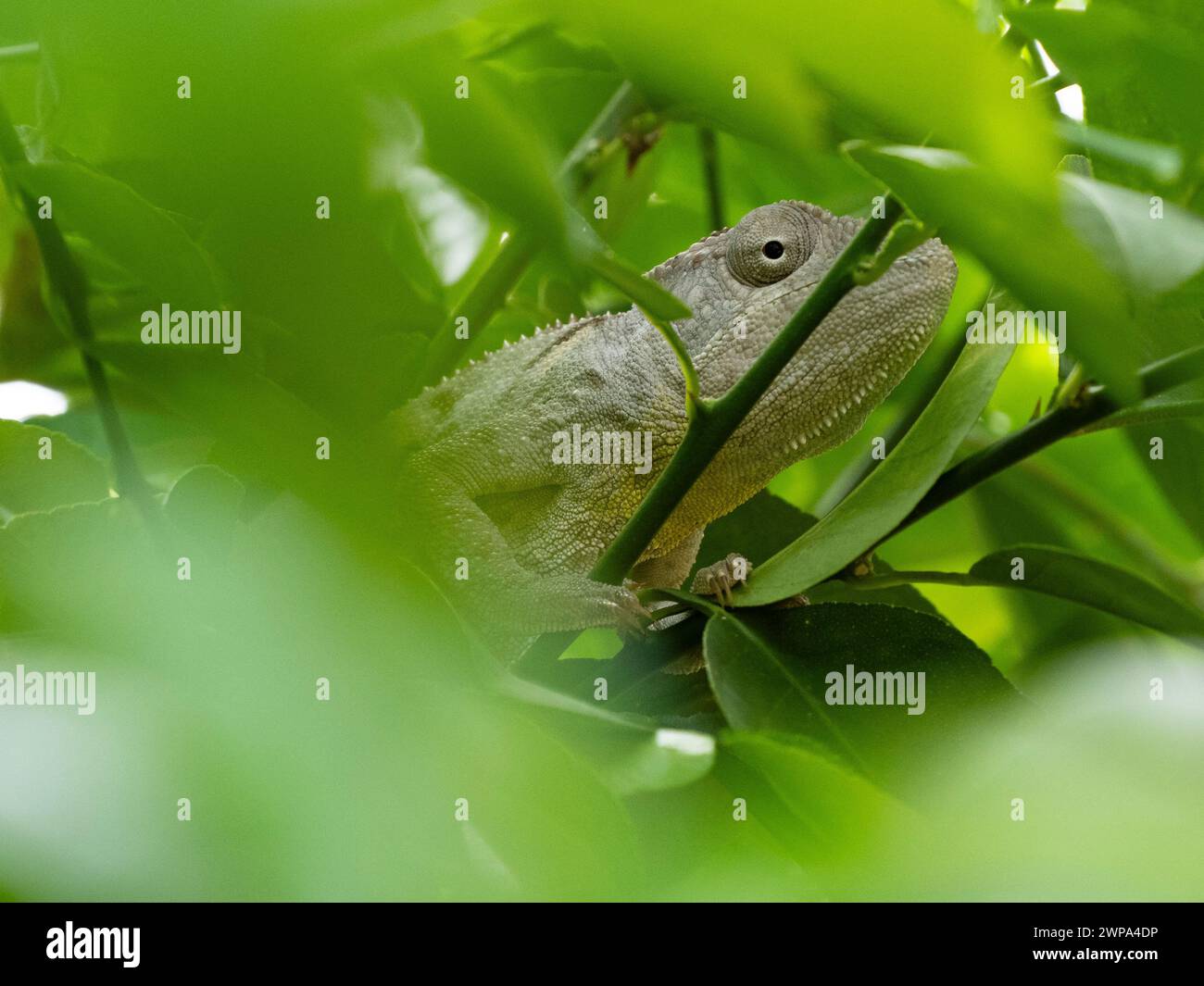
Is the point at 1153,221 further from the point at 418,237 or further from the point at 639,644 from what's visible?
the point at 418,237

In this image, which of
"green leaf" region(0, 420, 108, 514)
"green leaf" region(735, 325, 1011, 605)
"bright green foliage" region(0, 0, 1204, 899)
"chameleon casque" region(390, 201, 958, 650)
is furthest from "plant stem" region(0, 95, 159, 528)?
"green leaf" region(735, 325, 1011, 605)

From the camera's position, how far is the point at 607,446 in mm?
1041

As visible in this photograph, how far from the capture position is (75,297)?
1.98ft

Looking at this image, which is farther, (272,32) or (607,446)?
(607,446)

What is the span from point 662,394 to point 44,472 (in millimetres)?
521

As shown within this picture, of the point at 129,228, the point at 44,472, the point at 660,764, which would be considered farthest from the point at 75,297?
the point at 660,764

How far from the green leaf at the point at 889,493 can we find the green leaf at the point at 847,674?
3cm

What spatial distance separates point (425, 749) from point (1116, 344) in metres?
0.25

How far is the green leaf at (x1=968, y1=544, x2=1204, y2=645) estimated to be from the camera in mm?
834

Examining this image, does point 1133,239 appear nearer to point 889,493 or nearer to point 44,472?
point 889,493

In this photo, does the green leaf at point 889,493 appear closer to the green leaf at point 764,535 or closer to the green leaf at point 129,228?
the green leaf at point 764,535

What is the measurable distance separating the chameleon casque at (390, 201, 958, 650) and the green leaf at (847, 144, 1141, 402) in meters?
0.61

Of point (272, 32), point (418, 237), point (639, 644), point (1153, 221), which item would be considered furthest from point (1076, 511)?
point (272, 32)

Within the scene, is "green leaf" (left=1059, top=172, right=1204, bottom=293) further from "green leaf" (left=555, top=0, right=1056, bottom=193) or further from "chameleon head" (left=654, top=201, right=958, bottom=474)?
"chameleon head" (left=654, top=201, right=958, bottom=474)
